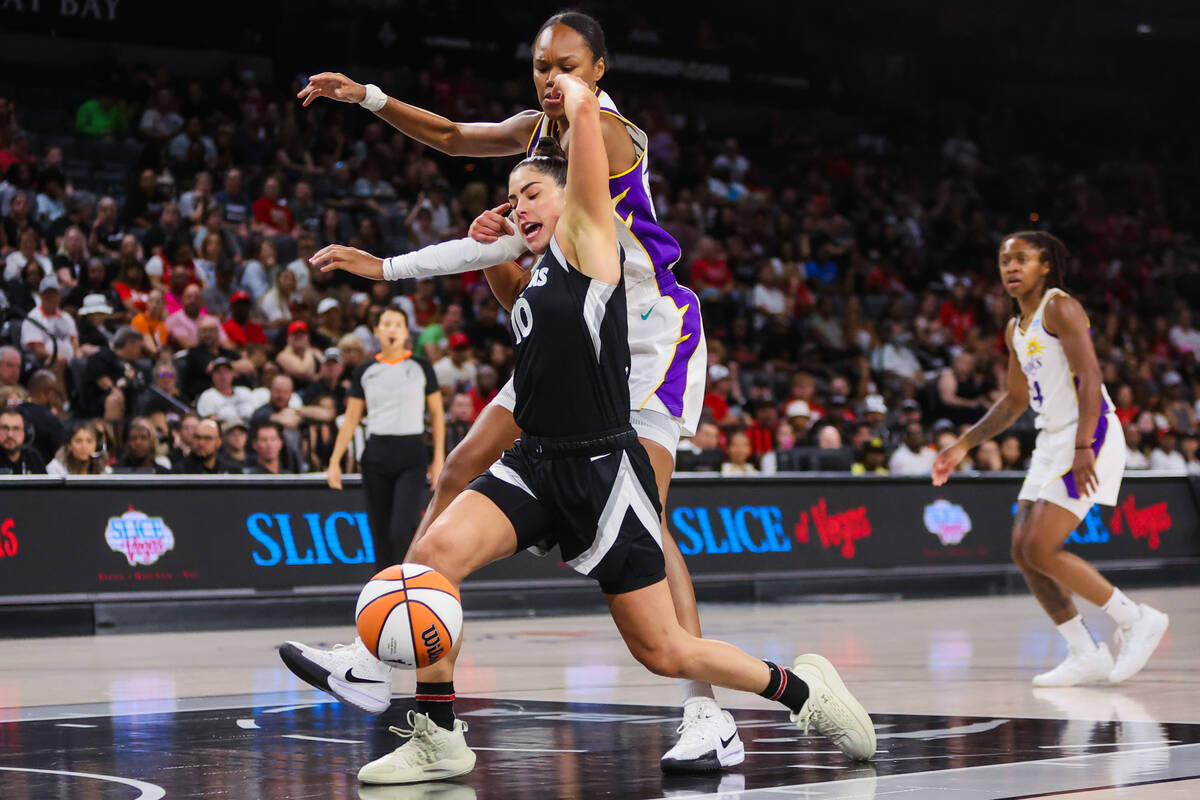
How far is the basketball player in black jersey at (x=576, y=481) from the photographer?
15.7 feet

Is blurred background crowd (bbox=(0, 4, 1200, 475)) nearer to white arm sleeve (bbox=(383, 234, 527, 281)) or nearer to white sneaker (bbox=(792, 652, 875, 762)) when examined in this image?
white arm sleeve (bbox=(383, 234, 527, 281))

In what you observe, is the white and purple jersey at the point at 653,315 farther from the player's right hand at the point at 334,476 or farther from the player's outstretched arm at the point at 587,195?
the player's right hand at the point at 334,476

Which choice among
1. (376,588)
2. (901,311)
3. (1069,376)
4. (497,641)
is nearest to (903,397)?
(901,311)

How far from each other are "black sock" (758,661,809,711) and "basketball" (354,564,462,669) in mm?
1067

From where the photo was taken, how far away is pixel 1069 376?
26.9 ft

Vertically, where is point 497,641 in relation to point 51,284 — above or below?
below

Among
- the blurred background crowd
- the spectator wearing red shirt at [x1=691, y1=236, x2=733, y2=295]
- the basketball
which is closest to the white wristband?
the basketball

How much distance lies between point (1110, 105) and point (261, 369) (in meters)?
21.1

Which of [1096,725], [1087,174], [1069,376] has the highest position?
[1087,174]

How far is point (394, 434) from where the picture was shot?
37.0 feet

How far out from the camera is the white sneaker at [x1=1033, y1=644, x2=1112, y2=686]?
7.75 meters

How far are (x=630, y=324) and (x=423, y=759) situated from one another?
5.29ft

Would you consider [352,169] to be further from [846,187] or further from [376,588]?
[376,588]

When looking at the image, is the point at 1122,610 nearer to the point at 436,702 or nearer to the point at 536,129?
the point at 536,129
